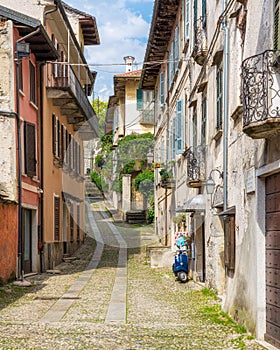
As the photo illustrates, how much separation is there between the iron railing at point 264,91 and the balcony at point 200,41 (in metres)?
7.37

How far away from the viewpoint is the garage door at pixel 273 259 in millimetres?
7734

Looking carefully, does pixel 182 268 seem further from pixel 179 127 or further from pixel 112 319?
pixel 112 319

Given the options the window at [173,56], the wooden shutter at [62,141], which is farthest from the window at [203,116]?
the wooden shutter at [62,141]

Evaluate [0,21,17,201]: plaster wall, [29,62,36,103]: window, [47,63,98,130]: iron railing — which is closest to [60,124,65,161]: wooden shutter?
[47,63,98,130]: iron railing

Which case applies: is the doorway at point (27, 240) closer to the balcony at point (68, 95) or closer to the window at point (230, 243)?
the balcony at point (68, 95)

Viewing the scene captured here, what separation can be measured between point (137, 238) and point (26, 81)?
14.7 metres

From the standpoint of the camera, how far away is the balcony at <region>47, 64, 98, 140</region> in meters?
21.6

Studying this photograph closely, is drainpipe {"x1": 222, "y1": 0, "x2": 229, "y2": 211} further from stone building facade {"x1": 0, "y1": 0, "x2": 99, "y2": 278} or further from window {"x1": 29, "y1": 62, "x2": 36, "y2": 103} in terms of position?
window {"x1": 29, "y1": 62, "x2": 36, "y2": 103}

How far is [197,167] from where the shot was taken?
15.3 m

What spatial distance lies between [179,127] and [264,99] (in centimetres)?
1274

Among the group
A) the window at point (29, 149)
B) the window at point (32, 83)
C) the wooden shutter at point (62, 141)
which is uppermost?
the window at point (32, 83)

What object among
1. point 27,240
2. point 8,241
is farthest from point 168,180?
point 8,241

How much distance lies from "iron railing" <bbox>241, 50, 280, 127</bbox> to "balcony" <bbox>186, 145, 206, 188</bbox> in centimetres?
759

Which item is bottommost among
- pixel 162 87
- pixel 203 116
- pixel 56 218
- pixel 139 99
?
pixel 56 218
